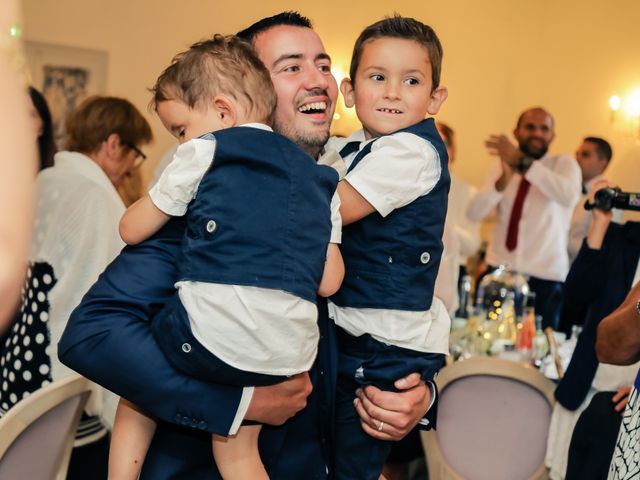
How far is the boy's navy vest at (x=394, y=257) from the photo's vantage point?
1735 millimetres

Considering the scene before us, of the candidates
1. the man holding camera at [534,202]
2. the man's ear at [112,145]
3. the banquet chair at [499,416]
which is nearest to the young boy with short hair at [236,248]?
the banquet chair at [499,416]

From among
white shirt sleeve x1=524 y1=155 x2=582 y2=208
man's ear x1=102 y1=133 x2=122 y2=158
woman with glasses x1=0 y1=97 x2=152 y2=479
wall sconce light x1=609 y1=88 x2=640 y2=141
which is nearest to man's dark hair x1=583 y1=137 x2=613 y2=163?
white shirt sleeve x1=524 y1=155 x2=582 y2=208

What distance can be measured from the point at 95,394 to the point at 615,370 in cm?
197

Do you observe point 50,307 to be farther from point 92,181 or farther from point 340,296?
point 340,296

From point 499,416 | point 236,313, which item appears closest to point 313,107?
point 236,313

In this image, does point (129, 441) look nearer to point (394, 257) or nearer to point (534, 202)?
point (394, 257)

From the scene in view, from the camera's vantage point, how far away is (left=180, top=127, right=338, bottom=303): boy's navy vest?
1.36 metres

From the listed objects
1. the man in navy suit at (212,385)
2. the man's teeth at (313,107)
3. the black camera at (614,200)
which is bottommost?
the man in navy suit at (212,385)

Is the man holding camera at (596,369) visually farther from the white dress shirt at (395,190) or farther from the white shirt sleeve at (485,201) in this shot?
the white shirt sleeve at (485,201)

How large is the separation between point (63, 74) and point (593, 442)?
21.2 feet

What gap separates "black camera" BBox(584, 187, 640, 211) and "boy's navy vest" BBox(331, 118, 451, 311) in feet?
3.94

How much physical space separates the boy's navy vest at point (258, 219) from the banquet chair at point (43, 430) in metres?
0.92

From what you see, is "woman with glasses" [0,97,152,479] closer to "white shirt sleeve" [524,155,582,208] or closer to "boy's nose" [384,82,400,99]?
"boy's nose" [384,82,400,99]

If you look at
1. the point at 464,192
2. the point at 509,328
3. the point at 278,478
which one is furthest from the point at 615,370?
the point at 464,192
